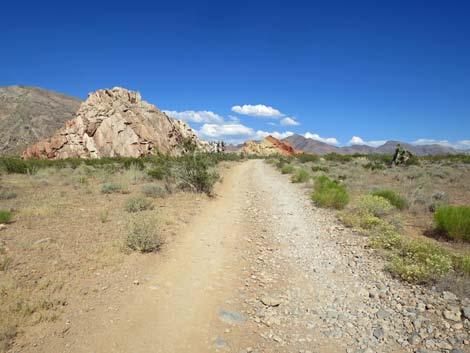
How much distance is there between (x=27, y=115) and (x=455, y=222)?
9676 cm

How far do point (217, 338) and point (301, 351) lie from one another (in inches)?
43.4

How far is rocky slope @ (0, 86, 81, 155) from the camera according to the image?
222 ft

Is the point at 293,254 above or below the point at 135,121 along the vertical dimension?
below

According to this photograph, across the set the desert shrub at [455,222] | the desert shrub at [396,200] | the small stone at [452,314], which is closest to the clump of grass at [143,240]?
the small stone at [452,314]

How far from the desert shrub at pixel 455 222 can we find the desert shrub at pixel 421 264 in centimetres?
216

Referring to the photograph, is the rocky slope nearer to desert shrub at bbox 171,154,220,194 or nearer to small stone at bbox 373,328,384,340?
desert shrub at bbox 171,154,220,194

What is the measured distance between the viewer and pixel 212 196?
13016mm

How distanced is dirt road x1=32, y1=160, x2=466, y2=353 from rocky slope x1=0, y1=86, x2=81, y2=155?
76.1 meters

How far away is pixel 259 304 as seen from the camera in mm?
4457

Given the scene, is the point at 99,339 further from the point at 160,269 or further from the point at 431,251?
the point at 431,251

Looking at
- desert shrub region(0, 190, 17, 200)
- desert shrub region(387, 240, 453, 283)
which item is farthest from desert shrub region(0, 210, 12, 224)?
desert shrub region(387, 240, 453, 283)

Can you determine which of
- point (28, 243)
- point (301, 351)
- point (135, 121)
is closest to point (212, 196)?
point (28, 243)

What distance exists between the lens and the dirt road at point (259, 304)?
139 inches

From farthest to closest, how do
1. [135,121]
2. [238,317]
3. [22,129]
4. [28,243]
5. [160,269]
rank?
[22,129]
[135,121]
[28,243]
[160,269]
[238,317]
